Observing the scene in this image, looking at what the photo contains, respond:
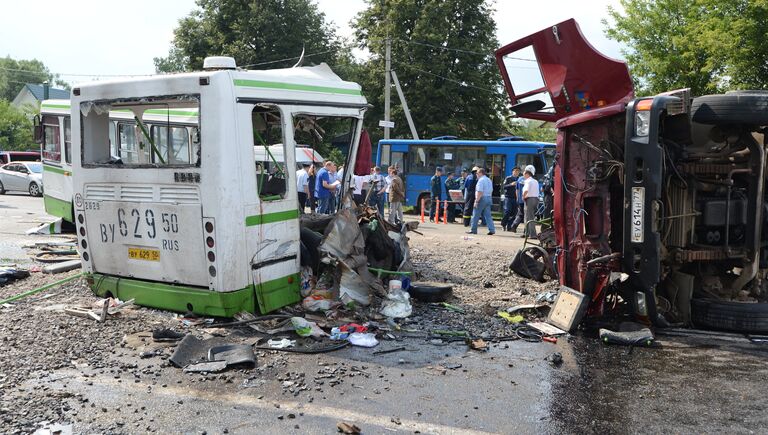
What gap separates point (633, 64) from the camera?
26.9 m

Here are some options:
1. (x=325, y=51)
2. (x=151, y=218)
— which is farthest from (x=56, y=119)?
(x=325, y=51)

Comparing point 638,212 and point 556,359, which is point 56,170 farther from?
point 638,212

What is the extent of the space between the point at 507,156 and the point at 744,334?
16732 mm

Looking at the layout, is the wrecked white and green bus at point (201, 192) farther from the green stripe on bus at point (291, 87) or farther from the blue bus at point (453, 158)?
the blue bus at point (453, 158)

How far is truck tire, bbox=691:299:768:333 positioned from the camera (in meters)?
6.54

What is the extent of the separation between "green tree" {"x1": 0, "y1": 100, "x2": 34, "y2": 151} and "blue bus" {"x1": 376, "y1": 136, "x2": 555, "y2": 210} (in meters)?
40.3

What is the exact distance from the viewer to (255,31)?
42.6 meters

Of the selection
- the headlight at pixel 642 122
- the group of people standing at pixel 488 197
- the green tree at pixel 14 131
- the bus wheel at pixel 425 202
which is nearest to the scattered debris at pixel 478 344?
the headlight at pixel 642 122

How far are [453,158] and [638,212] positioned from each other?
59.8 ft

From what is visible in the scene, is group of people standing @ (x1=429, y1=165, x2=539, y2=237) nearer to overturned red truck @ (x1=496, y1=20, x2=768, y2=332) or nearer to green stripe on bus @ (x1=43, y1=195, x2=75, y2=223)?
overturned red truck @ (x1=496, y1=20, x2=768, y2=332)

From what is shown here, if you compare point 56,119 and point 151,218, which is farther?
point 56,119

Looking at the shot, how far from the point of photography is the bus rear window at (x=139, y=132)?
695cm

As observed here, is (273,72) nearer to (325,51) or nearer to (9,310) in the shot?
(9,310)

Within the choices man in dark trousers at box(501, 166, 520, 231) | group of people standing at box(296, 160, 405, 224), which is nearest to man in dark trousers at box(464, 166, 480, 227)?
man in dark trousers at box(501, 166, 520, 231)
